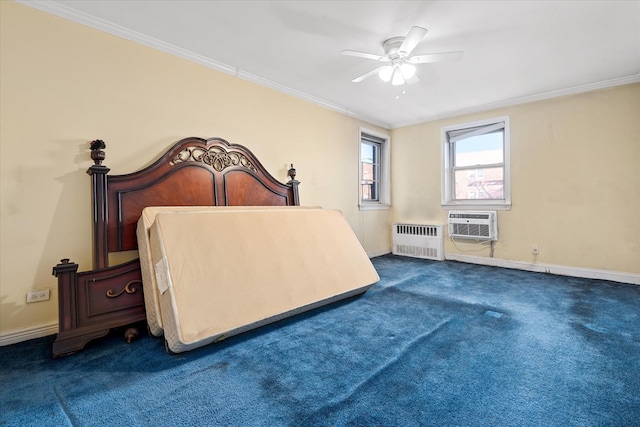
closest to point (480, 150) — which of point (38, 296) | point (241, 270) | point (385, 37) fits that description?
point (385, 37)

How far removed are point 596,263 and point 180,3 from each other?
5.31 meters

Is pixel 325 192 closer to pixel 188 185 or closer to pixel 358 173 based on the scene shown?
pixel 358 173

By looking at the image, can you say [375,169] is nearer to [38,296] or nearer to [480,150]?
[480,150]

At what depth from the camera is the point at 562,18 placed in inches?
95.4

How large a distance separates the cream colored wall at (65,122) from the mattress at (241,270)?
746mm

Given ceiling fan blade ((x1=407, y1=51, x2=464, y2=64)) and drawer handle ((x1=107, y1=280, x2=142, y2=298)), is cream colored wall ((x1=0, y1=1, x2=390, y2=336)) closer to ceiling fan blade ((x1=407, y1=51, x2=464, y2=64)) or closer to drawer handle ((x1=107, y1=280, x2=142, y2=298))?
drawer handle ((x1=107, y1=280, x2=142, y2=298))

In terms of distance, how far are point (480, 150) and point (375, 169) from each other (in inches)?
69.8

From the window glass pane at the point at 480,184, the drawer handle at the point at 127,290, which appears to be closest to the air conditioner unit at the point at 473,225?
the window glass pane at the point at 480,184

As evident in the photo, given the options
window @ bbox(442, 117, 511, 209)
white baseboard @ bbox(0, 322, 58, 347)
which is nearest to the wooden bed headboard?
white baseboard @ bbox(0, 322, 58, 347)

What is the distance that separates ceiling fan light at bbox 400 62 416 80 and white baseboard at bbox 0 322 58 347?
3670 millimetres

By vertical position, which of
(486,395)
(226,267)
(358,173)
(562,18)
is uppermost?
(562,18)

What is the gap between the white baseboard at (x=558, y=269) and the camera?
364 centimetres

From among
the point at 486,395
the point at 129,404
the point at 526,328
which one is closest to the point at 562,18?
the point at 526,328

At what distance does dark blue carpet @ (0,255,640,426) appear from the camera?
1.38 meters
